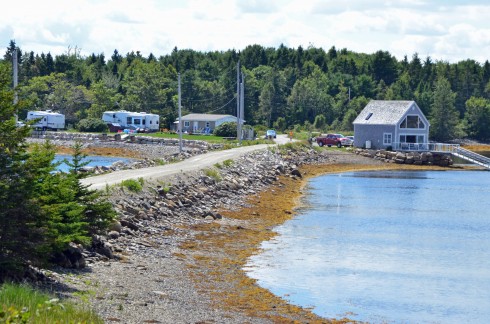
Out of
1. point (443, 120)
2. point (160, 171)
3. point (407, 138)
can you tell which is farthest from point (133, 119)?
point (160, 171)

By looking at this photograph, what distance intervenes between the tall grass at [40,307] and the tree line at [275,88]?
9228cm

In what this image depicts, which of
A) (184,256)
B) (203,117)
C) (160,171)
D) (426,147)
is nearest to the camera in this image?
(184,256)

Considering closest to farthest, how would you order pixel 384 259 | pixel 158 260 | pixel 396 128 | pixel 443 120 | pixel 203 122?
pixel 158 260 → pixel 384 259 → pixel 396 128 → pixel 203 122 → pixel 443 120

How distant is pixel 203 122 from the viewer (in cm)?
11169

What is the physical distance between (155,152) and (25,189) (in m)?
70.2

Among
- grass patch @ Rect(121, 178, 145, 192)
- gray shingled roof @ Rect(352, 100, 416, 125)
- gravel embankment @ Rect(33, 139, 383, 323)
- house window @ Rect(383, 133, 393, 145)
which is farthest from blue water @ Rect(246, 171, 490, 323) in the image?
gray shingled roof @ Rect(352, 100, 416, 125)

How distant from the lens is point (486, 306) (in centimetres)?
2470

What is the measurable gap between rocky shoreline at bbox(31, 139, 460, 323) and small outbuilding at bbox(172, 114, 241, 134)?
2277 inches

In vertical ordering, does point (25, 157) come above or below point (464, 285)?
above

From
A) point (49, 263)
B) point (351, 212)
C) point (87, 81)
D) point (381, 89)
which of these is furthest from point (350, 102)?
point (49, 263)

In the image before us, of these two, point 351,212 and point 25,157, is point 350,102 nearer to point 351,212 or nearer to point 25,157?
point 351,212

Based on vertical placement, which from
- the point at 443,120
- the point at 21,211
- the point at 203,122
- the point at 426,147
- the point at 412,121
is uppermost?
the point at 412,121

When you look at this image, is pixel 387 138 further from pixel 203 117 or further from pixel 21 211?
pixel 21 211

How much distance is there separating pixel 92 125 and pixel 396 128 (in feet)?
134
